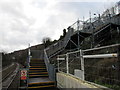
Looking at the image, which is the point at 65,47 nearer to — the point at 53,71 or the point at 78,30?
the point at 78,30

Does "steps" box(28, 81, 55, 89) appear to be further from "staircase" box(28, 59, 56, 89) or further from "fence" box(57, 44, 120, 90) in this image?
"fence" box(57, 44, 120, 90)

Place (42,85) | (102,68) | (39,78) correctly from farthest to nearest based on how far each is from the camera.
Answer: (39,78) < (42,85) < (102,68)

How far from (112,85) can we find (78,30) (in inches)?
257

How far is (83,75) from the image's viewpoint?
337cm

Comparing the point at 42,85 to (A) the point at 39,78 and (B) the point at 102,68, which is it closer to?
(A) the point at 39,78

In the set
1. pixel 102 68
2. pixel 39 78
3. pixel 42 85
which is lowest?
pixel 42 85

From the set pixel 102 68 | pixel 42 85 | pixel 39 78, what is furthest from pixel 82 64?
pixel 39 78

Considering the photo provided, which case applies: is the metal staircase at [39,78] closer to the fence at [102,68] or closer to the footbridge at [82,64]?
the footbridge at [82,64]

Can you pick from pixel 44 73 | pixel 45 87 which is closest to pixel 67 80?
pixel 45 87

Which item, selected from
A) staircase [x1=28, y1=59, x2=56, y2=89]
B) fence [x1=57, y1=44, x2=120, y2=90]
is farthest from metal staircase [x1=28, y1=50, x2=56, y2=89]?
fence [x1=57, y1=44, x2=120, y2=90]

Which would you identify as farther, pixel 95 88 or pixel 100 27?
pixel 100 27

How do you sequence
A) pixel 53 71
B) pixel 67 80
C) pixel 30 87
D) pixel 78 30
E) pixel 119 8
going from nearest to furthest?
pixel 67 80
pixel 30 87
pixel 53 71
pixel 78 30
pixel 119 8

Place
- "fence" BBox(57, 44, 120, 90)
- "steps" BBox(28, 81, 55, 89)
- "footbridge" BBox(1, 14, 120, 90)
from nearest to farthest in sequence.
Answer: "fence" BBox(57, 44, 120, 90) → "footbridge" BBox(1, 14, 120, 90) → "steps" BBox(28, 81, 55, 89)

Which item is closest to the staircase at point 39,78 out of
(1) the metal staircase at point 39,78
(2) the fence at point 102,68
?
(1) the metal staircase at point 39,78
